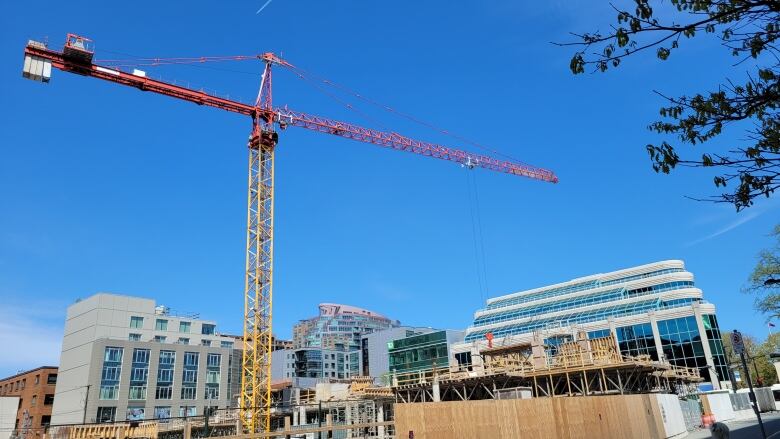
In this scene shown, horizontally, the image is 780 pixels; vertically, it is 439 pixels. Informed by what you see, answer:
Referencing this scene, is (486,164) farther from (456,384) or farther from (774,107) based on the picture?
(774,107)

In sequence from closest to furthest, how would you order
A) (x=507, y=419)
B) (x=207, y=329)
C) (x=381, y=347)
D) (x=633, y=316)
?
(x=507, y=419) → (x=633, y=316) → (x=207, y=329) → (x=381, y=347)

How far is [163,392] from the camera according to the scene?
79.6 metres

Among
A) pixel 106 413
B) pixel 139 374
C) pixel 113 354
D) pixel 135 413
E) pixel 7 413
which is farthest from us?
pixel 139 374

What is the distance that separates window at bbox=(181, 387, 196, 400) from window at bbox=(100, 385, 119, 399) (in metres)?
9.47

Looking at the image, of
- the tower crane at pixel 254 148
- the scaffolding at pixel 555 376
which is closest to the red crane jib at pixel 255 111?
the tower crane at pixel 254 148

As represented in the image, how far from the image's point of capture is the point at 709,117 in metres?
7.23

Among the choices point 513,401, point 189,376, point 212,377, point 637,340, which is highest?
point 189,376

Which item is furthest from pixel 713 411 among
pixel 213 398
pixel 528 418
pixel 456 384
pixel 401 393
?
pixel 213 398

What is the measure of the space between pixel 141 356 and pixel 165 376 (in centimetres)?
482

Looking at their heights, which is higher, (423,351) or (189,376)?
(423,351)

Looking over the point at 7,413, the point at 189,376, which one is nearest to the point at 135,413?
the point at 189,376

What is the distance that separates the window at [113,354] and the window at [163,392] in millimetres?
7089

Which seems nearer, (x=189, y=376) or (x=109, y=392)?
(x=109, y=392)

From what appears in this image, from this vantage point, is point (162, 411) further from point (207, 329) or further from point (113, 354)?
point (207, 329)
